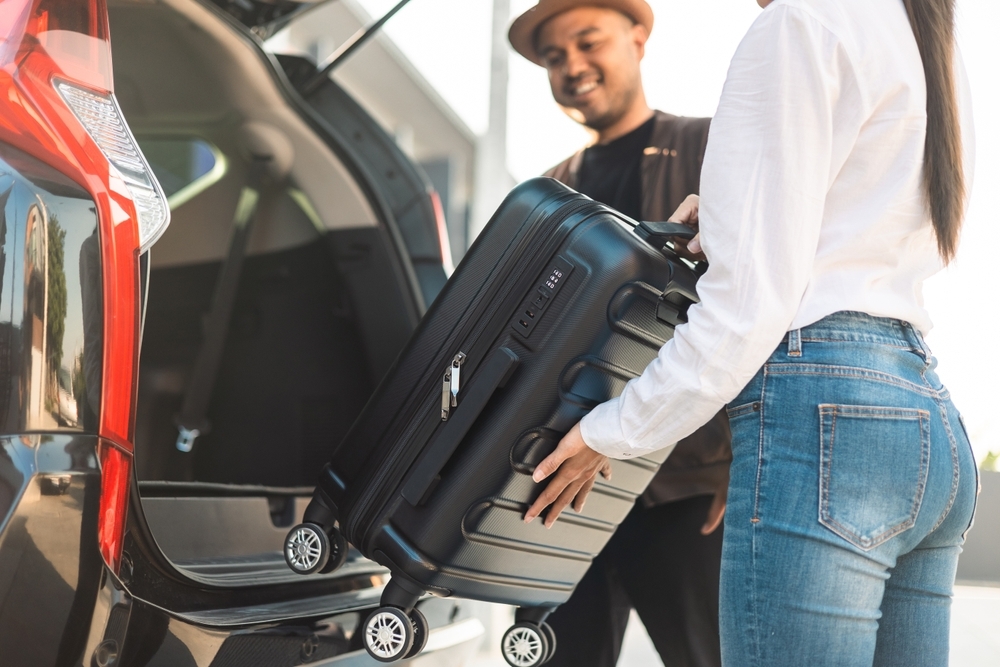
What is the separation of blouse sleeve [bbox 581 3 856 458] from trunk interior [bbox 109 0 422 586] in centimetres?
124

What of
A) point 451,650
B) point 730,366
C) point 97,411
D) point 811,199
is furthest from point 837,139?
point 451,650

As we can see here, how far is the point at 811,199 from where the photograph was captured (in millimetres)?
1025

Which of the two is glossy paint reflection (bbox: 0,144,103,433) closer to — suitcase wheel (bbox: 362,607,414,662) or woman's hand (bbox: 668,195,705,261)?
suitcase wheel (bbox: 362,607,414,662)

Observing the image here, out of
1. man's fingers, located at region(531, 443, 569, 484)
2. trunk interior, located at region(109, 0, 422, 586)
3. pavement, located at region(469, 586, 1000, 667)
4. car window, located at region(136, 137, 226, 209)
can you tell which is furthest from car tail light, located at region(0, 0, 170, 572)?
pavement, located at region(469, 586, 1000, 667)

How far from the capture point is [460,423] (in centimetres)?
147

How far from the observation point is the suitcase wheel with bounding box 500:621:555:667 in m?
1.78

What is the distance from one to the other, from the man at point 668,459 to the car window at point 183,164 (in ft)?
3.30

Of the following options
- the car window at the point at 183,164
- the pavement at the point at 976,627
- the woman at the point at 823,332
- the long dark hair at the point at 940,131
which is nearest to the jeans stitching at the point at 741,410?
the woman at the point at 823,332

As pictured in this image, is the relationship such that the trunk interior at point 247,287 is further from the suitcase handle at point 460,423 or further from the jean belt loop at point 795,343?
the jean belt loop at point 795,343

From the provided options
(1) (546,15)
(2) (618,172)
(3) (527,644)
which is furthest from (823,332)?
(1) (546,15)

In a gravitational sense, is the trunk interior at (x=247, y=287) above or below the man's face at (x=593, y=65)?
below

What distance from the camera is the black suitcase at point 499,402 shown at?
4.72 ft

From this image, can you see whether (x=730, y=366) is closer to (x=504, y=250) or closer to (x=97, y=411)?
(x=504, y=250)

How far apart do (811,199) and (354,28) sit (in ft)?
43.5
